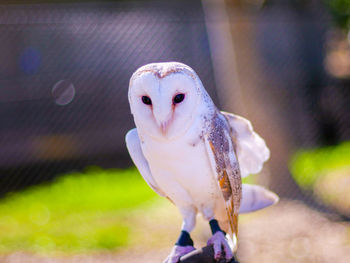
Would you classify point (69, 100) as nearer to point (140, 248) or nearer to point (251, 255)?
point (140, 248)

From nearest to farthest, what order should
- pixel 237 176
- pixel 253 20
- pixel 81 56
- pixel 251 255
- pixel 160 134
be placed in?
1. pixel 160 134
2. pixel 237 176
3. pixel 251 255
4. pixel 253 20
5. pixel 81 56

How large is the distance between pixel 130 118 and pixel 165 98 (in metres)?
4.65

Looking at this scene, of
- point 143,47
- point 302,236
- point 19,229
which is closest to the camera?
point 302,236

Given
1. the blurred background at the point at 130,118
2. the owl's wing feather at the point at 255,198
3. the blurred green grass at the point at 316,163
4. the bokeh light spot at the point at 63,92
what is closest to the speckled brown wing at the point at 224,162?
the owl's wing feather at the point at 255,198

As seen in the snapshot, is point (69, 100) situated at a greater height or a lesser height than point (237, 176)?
greater

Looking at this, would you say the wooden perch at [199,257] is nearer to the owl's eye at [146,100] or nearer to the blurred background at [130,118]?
the owl's eye at [146,100]

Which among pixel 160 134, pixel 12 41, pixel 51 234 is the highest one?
pixel 12 41

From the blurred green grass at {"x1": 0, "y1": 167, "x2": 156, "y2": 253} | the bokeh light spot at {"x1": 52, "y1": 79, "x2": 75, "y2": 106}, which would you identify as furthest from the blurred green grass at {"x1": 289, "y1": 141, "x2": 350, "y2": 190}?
the bokeh light spot at {"x1": 52, "y1": 79, "x2": 75, "y2": 106}

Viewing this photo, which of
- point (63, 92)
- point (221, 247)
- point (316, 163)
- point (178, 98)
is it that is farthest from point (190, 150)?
point (63, 92)

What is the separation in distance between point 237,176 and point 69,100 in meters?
4.70

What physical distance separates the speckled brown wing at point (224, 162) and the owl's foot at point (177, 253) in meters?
0.17

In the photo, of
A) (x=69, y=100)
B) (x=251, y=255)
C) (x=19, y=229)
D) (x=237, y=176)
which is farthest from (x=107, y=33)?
(x=237, y=176)

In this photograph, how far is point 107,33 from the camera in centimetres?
519

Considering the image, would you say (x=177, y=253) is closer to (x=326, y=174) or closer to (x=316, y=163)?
(x=326, y=174)
